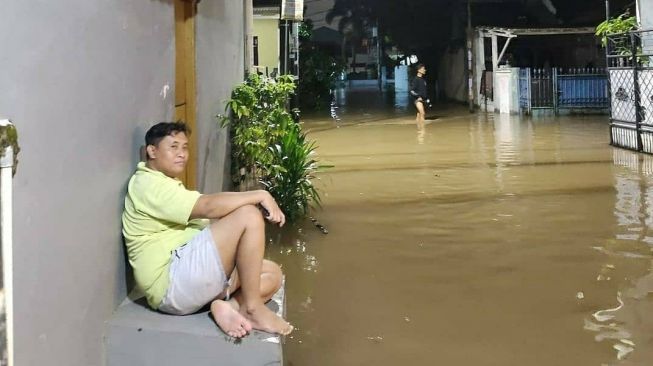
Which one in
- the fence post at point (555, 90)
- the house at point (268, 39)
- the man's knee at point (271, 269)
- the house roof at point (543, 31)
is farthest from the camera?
the house roof at point (543, 31)

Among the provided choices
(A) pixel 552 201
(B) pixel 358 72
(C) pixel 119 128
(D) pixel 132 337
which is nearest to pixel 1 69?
(C) pixel 119 128

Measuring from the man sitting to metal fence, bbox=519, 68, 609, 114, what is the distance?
19.7m

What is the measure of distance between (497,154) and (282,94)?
251 inches

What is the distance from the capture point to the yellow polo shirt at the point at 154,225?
3.42 metres

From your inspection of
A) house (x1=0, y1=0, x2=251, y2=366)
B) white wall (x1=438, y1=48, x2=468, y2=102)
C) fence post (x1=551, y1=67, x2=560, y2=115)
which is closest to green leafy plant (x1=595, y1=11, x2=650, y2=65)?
fence post (x1=551, y1=67, x2=560, y2=115)

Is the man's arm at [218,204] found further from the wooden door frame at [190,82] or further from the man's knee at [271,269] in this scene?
the wooden door frame at [190,82]

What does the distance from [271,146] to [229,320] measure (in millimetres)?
4567

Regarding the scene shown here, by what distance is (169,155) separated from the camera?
358 cm

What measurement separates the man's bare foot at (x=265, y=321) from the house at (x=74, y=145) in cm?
67

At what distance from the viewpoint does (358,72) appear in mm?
69688

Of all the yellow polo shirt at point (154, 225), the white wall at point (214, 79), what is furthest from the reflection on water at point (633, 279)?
the white wall at point (214, 79)

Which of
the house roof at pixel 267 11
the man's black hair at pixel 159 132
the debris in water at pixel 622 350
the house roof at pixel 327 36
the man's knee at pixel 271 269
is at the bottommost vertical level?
the debris in water at pixel 622 350

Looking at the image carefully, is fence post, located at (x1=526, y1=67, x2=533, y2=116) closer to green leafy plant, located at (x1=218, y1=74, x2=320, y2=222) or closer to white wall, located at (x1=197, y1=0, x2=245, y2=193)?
white wall, located at (x1=197, y1=0, x2=245, y2=193)

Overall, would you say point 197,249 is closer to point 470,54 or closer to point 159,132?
point 159,132
